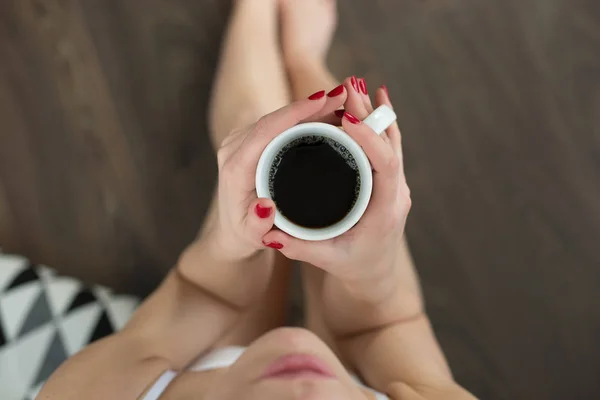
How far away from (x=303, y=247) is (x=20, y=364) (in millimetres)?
612

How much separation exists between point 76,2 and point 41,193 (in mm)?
428

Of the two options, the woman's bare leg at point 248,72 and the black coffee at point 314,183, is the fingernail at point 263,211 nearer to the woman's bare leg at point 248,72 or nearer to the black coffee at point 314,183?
the black coffee at point 314,183

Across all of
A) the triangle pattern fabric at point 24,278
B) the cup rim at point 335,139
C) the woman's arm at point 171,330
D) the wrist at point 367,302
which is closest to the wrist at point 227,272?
the woman's arm at point 171,330

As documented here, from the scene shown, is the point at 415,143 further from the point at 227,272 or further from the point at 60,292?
the point at 60,292

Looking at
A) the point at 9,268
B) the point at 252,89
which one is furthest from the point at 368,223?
the point at 9,268

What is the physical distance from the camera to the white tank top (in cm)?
72

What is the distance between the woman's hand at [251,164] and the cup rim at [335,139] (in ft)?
0.03

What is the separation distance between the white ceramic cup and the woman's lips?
0.13 m

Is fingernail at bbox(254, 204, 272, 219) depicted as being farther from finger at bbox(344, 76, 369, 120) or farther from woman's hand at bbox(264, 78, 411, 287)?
finger at bbox(344, 76, 369, 120)

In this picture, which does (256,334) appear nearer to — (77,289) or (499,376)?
(77,289)

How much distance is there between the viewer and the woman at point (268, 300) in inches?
22.7

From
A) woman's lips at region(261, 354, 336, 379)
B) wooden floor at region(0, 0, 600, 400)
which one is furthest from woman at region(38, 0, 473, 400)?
wooden floor at region(0, 0, 600, 400)

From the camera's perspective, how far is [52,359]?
0.94 meters

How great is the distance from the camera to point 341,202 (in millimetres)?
614
